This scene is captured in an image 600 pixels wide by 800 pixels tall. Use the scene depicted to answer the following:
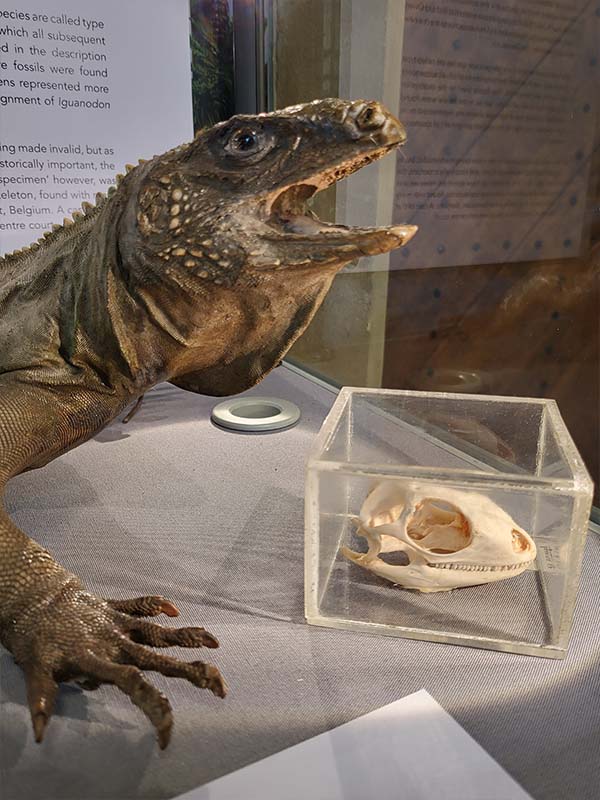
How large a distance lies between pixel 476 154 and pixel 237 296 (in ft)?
5.83

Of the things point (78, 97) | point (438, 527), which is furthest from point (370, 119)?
point (78, 97)

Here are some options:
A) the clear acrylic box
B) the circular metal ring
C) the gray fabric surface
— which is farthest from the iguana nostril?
the circular metal ring

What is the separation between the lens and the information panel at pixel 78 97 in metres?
3.05

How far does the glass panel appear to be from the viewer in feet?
8.78

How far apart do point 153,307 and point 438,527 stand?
1.01 meters

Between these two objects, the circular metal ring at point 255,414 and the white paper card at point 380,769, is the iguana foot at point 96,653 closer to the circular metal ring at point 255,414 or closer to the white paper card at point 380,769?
the white paper card at point 380,769

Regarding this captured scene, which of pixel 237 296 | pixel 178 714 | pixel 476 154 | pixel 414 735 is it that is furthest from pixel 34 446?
pixel 476 154

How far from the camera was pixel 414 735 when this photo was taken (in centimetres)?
141

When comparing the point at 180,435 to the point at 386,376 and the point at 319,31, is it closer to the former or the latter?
the point at 386,376

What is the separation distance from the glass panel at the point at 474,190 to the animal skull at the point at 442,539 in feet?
1.15

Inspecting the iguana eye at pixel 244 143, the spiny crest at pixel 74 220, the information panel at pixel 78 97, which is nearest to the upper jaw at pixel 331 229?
the iguana eye at pixel 244 143

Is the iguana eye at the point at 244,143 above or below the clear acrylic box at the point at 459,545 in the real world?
above

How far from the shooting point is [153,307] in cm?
193

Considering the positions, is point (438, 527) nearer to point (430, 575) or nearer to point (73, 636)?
point (430, 575)
